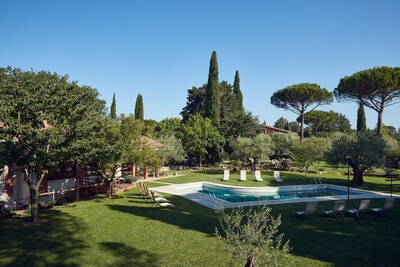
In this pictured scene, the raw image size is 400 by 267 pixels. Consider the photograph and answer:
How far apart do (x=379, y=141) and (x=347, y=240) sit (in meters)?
15.7

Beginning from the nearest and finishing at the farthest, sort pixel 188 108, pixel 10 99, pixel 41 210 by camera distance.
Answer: pixel 10 99
pixel 41 210
pixel 188 108

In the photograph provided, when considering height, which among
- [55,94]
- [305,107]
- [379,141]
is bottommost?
[379,141]

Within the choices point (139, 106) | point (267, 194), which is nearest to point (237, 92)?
point (139, 106)

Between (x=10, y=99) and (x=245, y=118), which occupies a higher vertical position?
(x=245, y=118)

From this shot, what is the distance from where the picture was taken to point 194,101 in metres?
54.8

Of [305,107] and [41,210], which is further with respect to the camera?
[305,107]

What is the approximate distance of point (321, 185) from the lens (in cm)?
2528

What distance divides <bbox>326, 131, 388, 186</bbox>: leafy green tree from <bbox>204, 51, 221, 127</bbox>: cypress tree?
21394 mm

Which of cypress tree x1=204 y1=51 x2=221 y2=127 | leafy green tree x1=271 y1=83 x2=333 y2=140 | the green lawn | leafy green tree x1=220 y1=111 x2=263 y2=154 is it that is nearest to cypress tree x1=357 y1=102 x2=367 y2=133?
leafy green tree x1=271 y1=83 x2=333 y2=140

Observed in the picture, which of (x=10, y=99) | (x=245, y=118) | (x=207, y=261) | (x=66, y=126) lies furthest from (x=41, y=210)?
(x=245, y=118)

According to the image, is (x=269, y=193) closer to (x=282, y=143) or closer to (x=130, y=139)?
(x=130, y=139)

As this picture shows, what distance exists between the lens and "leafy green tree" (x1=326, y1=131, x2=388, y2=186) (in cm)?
2246

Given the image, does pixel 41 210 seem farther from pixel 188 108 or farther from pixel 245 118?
pixel 188 108

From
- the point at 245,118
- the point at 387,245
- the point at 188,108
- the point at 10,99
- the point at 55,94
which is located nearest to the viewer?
the point at 387,245
